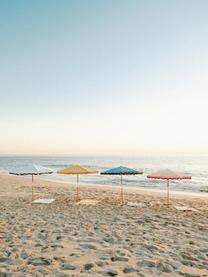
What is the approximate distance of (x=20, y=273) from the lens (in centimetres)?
489

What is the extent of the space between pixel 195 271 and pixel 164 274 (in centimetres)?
61

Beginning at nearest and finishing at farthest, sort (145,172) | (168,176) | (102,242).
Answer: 1. (102,242)
2. (168,176)
3. (145,172)

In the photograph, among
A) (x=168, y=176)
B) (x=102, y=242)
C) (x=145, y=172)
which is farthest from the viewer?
(x=145, y=172)

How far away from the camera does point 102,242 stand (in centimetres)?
698

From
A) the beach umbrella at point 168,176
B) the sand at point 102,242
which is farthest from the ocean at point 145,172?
the beach umbrella at point 168,176

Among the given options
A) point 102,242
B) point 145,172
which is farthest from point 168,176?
point 145,172

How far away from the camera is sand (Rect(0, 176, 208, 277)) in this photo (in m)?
5.23

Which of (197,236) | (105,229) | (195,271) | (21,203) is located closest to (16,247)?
(105,229)

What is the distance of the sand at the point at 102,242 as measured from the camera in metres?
5.23

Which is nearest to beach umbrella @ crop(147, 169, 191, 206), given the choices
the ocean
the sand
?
the sand

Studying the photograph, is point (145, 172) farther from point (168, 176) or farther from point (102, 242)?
point (102, 242)

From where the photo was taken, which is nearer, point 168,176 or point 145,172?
point 168,176

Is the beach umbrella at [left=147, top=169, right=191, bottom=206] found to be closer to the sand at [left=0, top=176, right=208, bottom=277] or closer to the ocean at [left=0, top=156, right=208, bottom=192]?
the sand at [left=0, top=176, right=208, bottom=277]

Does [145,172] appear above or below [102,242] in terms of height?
below
